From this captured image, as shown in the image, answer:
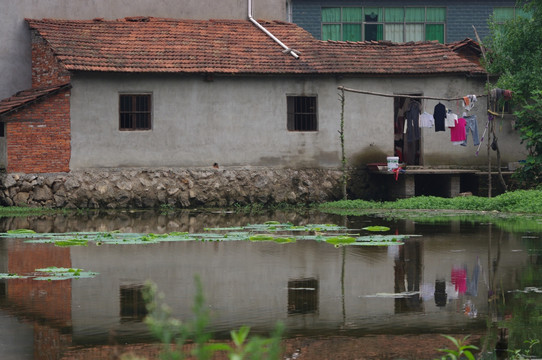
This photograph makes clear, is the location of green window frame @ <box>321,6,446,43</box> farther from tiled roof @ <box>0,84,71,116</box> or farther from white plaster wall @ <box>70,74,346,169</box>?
tiled roof @ <box>0,84,71,116</box>

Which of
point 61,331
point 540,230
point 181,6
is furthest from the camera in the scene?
point 181,6

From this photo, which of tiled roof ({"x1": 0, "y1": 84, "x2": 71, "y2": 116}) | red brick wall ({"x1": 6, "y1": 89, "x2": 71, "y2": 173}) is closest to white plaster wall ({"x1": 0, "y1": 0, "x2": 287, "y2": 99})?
tiled roof ({"x1": 0, "y1": 84, "x2": 71, "y2": 116})

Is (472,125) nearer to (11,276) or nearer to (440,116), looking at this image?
(440,116)

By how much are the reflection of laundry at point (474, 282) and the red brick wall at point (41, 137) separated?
17.7 m

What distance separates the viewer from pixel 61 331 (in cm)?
926

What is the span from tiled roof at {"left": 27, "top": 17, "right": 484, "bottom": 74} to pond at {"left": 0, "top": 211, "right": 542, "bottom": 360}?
30.7 feet

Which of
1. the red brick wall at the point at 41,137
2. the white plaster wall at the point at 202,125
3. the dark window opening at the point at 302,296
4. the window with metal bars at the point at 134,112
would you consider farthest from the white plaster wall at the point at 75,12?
the dark window opening at the point at 302,296

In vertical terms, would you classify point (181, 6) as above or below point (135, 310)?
above

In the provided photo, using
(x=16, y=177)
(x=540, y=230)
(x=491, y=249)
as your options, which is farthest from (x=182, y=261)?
(x=16, y=177)

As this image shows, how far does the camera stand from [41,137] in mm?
28953

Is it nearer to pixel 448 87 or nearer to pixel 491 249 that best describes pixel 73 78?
pixel 448 87

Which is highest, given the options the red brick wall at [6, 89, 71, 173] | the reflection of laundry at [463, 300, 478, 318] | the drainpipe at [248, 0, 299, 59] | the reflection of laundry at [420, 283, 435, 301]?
the drainpipe at [248, 0, 299, 59]

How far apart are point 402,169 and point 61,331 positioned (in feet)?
71.2

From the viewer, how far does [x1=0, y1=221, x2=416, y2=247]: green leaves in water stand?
57.9 ft
